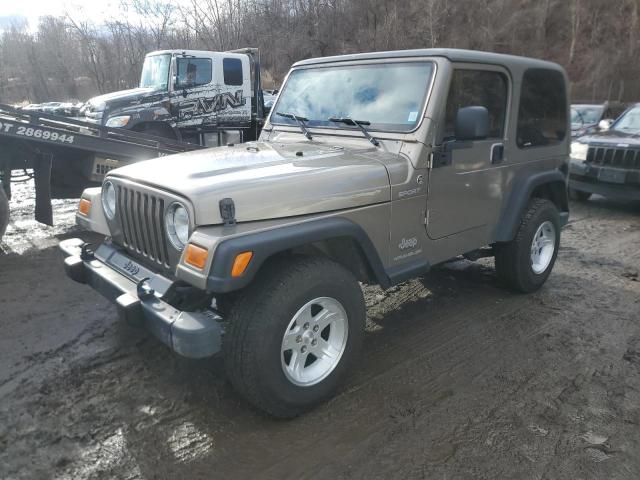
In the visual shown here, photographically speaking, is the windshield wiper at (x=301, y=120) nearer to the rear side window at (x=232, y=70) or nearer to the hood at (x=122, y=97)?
the hood at (x=122, y=97)

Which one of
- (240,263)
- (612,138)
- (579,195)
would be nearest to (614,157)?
Result: (612,138)

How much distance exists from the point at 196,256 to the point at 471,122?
199 centimetres

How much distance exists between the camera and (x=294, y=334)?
286cm

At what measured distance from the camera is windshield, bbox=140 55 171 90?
1059 centimetres

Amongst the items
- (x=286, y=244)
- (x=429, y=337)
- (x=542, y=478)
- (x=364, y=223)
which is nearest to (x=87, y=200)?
(x=286, y=244)

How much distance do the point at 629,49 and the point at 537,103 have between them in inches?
1290

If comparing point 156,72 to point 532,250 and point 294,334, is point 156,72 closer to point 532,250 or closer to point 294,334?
point 532,250

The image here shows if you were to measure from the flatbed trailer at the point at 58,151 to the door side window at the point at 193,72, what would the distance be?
13.8ft

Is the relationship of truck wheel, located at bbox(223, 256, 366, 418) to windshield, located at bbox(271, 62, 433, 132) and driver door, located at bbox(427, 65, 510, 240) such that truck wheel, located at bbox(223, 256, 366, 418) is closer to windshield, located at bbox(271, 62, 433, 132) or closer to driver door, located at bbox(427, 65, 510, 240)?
driver door, located at bbox(427, 65, 510, 240)

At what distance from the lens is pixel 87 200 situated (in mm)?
3580

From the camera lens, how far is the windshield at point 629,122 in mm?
8703

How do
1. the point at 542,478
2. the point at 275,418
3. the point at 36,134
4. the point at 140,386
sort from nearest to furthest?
the point at 542,478, the point at 275,418, the point at 140,386, the point at 36,134

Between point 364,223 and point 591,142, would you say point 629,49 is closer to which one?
point 591,142

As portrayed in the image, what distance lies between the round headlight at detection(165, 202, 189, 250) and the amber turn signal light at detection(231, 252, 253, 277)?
0.37m
